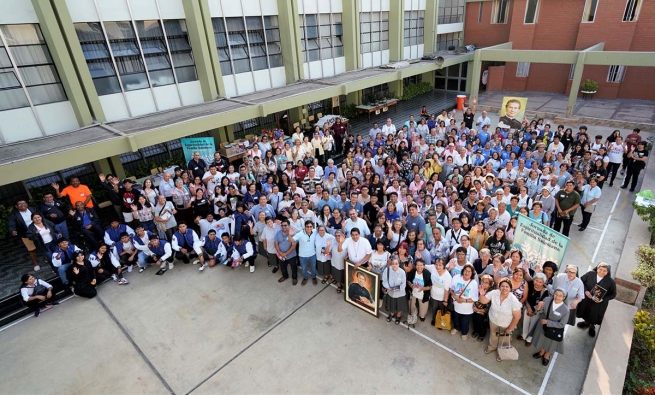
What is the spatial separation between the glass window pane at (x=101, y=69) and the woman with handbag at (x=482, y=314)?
1206cm

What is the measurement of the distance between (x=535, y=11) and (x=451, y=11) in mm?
5306

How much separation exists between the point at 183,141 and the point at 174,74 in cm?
265

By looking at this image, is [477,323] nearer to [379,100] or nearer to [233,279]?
[233,279]

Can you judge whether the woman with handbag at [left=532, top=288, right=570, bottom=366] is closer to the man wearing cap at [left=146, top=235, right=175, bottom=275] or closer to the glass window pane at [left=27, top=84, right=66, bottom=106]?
the man wearing cap at [left=146, top=235, right=175, bottom=275]

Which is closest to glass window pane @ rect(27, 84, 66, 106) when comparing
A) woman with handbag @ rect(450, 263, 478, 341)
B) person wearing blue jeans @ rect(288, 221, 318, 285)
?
person wearing blue jeans @ rect(288, 221, 318, 285)

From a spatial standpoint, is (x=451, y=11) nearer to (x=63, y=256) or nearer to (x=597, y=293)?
(x=597, y=293)

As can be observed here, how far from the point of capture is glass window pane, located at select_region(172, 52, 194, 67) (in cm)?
1287

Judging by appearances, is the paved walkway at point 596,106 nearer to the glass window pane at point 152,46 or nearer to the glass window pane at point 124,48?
the glass window pane at point 152,46

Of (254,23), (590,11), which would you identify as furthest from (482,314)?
(590,11)

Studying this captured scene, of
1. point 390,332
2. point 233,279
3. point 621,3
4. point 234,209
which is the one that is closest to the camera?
point 390,332

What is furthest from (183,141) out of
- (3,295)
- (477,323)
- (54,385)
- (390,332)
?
(477,323)

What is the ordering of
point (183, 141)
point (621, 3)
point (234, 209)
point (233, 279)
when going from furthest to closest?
point (621, 3) → point (183, 141) → point (234, 209) → point (233, 279)

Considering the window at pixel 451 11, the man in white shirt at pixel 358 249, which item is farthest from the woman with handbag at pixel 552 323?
the window at pixel 451 11

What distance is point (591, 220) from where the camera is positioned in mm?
10008
